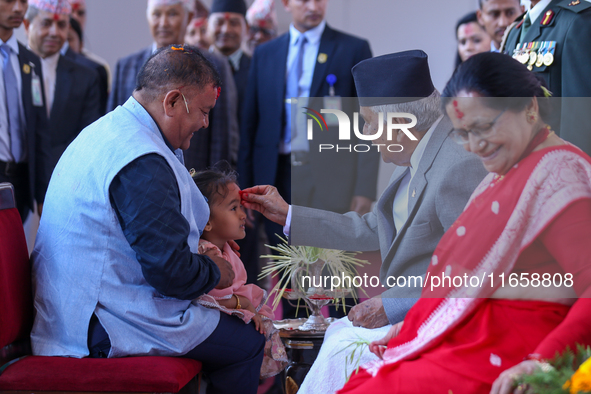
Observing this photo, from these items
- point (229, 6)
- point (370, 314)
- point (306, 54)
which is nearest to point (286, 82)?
point (306, 54)

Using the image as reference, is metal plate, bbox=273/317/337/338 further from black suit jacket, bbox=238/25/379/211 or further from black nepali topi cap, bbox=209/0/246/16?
black nepali topi cap, bbox=209/0/246/16

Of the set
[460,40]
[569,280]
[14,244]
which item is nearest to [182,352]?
[14,244]

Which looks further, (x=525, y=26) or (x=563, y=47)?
(x=525, y=26)

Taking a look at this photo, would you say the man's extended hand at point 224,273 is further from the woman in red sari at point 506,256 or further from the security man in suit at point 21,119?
the security man in suit at point 21,119

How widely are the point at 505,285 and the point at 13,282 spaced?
4.13 ft

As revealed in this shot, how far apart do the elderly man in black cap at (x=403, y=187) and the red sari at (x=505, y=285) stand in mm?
118

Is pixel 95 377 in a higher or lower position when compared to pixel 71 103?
lower

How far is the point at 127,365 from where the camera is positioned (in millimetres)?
1558

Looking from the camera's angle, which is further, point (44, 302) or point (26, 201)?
point (26, 201)

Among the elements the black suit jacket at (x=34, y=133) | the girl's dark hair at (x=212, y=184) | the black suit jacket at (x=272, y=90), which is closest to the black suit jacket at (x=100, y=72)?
the black suit jacket at (x=34, y=133)

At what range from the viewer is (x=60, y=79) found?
3.84m

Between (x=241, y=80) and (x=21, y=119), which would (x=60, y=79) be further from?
(x=241, y=80)

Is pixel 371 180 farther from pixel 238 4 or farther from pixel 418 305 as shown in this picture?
pixel 238 4

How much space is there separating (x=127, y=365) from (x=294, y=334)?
0.64 meters
